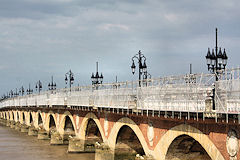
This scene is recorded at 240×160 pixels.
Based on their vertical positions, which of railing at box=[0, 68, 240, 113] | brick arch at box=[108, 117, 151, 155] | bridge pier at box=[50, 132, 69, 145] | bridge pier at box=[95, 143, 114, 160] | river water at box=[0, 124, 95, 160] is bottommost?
river water at box=[0, 124, 95, 160]

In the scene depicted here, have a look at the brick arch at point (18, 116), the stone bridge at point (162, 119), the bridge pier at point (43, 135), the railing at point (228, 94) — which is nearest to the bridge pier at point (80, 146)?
the stone bridge at point (162, 119)

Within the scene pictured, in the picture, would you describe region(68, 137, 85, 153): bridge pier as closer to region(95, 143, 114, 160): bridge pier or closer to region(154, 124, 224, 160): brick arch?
region(95, 143, 114, 160): bridge pier

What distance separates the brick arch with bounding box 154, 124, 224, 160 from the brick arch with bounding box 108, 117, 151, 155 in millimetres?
1978

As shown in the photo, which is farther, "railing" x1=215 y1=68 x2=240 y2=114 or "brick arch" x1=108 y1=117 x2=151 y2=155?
"brick arch" x1=108 y1=117 x2=151 y2=155

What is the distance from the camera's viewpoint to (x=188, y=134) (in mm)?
20750

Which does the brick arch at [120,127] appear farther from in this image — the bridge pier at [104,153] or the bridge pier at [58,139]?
the bridge pier at [58,139]

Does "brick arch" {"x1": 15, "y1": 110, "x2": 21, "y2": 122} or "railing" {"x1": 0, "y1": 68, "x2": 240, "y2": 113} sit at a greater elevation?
"railing" {"x1": 0, "y1": 68, "x2": 240, "y2": 113}

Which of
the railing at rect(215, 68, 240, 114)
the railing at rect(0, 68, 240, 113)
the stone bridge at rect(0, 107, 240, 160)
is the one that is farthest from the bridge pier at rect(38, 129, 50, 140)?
the railing at rect(215, 68, 240, 114)

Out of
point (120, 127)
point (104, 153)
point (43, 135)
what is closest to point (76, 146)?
point (104, 153)

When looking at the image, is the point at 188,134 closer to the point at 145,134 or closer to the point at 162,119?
the point at 162,119

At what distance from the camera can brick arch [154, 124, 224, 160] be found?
18561mm

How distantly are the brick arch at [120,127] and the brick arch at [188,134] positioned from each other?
198 cm

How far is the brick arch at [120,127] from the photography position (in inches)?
1048

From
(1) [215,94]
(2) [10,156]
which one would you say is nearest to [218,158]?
(1) [215,94]
